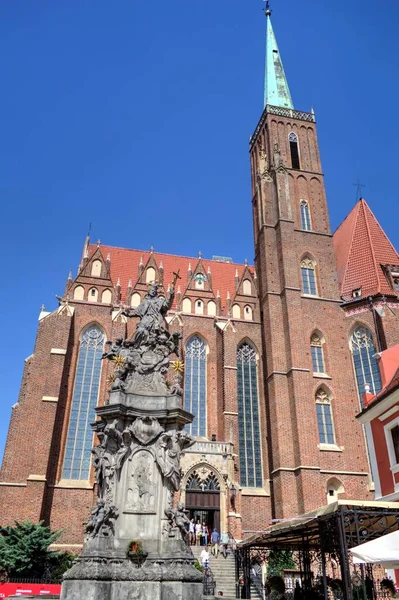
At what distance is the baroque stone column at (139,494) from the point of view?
8445 millimetres

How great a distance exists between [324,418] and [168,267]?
1458cm

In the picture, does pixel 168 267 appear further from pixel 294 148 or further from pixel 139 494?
pixel 139 494

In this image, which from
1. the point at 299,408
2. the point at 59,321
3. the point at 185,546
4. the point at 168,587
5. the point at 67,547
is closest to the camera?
the point at 168,587

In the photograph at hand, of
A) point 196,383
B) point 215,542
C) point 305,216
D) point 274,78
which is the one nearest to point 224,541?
point 215,542

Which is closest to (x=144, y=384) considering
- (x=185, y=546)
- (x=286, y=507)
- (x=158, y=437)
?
(x=158, y=437)

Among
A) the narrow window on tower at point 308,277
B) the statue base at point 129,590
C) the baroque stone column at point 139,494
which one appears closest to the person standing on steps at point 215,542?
the baroque stone column at point 139,494

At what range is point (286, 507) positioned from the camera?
23156 millimetres

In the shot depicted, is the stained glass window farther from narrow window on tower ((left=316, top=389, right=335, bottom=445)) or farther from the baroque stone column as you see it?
the baroque stone column

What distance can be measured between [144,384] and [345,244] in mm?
26357

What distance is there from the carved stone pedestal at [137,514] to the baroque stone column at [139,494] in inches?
0.6

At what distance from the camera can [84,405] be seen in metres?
25.9

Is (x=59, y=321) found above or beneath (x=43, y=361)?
above

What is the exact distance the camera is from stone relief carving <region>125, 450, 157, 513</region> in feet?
30.4

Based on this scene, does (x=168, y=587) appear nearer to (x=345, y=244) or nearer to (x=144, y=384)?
(x=144, y=384)
